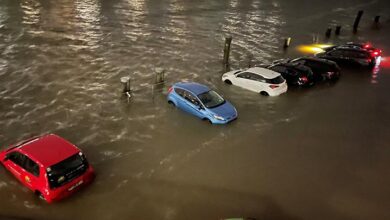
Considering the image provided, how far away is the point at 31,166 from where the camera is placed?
478 inches

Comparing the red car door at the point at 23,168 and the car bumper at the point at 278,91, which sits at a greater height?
the red car door at the point at 23,168

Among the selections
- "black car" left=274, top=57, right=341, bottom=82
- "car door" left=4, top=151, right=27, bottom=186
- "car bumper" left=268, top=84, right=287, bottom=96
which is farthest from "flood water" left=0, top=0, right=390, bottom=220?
"black car" left=274, top=57, right=341, bottom=82

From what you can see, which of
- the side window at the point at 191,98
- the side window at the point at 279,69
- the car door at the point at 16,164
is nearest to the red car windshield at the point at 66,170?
the car door at the point at 16,164

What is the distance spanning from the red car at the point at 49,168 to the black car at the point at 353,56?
2042cm

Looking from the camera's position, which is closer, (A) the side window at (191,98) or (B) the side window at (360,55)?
(A) the side window at (191,98)

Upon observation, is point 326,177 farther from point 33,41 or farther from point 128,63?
point 33,41

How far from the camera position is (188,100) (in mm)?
18391

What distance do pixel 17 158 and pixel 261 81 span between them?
13.2 m

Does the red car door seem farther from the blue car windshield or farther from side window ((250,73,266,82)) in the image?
side window ((250,73,266,82))

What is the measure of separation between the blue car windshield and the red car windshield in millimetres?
7067

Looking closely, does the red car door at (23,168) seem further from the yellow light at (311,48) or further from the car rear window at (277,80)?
the yellow light at (311,48)

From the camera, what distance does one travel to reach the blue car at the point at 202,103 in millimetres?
17578

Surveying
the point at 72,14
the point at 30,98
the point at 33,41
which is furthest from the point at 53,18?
the point at 30,98

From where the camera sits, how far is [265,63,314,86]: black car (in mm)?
22547
